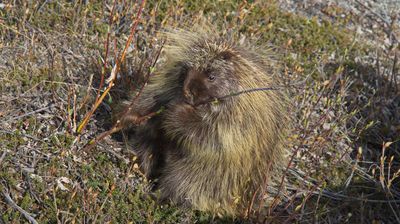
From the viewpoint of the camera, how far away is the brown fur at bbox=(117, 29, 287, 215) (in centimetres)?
375

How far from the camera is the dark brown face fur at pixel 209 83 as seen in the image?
144 inches

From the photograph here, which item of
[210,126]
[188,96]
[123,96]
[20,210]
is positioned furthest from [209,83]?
[20,210]

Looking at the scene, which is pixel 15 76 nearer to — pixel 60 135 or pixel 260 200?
pixel 60 135

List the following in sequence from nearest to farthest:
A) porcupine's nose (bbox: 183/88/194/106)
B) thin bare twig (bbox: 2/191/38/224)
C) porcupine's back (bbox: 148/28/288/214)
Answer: thin bare twig (bbox: 2/191/38/224) < porcupine's nose (bbox: 183/88/194/106) < porcupine's back (bbox: 148/28/288/214)

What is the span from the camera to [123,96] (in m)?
4.55

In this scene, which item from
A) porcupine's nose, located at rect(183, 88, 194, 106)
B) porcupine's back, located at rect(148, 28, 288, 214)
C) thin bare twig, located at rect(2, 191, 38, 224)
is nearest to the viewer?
thin bare twig, located at rect(2, 191, 38, 224)

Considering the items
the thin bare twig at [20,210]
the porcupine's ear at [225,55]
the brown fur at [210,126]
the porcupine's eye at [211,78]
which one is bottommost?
the thin bare twig at [20,210]

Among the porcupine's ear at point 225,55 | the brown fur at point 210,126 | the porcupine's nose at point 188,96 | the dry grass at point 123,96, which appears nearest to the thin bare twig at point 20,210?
the dry grass at point 123,96

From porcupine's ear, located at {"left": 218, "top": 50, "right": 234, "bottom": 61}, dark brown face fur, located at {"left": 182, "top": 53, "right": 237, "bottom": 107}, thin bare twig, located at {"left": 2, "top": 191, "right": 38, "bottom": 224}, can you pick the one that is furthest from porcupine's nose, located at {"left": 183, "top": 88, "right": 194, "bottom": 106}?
thin bare twig, located at {"left": 2, "top": 191, "right": 38, "bottom": 224}

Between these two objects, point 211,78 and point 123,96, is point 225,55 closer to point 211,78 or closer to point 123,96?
point 211,78

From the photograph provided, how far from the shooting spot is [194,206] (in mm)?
4031

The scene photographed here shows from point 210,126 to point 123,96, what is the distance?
105cm

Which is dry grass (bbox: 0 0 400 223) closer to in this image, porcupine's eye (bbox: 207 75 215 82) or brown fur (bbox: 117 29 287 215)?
brown fur (bbox: 117 29 287 215)

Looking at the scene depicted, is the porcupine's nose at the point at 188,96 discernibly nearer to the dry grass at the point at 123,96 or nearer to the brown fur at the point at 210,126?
the brown fur at the point at 210,126
